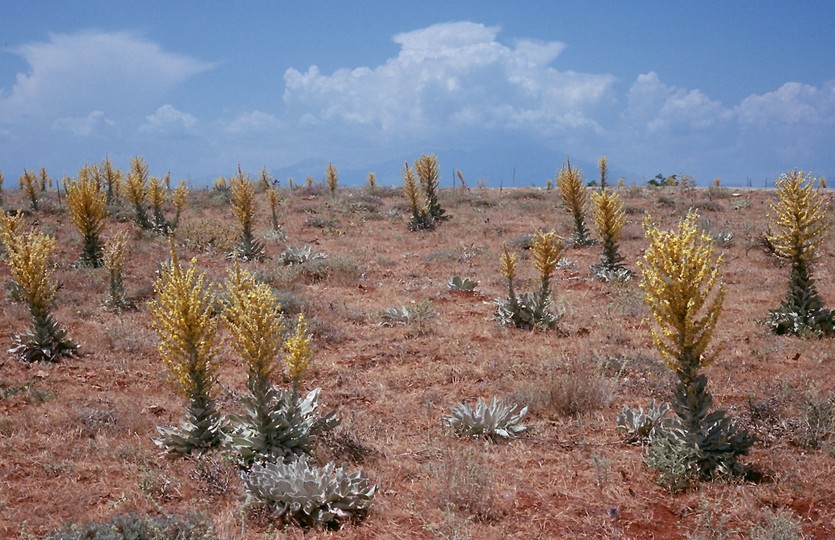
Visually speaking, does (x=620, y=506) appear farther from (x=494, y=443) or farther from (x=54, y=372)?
(x=54, y=372)

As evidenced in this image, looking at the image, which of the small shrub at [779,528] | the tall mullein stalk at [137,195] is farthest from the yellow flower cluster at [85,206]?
the small shrub at [779,528]

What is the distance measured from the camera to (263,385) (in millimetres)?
4633

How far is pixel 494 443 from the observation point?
5332 mm

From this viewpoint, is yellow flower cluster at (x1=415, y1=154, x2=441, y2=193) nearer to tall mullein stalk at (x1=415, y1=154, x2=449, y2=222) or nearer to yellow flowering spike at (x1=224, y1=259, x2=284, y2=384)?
tall mullein stalk at (x1=415, y1=154, x2=449, y2=222)

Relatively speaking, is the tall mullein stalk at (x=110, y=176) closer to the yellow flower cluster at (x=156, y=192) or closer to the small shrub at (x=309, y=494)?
the yellow flower cluster at (x=156, y=192)

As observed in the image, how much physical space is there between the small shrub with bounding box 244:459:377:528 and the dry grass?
0.42 ft

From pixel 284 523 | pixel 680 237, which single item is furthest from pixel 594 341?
pixel 284 523

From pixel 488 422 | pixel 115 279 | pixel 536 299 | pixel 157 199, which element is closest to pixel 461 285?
pixel 536 299

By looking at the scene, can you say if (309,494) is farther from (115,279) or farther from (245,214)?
(245,214)

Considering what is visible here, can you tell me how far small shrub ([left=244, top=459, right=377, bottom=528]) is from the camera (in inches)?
A: 159

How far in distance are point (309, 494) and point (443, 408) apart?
7.86ft

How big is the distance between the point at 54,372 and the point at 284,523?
4.77 meters

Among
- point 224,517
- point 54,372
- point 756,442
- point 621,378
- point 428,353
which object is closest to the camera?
point 224,517

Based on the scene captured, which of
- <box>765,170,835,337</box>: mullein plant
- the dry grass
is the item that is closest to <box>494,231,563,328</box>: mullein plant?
the dry grass
